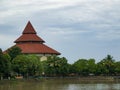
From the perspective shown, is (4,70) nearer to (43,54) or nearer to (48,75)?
(48,75)

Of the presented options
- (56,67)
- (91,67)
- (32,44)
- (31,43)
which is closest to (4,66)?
(56,67)

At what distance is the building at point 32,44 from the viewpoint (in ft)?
386

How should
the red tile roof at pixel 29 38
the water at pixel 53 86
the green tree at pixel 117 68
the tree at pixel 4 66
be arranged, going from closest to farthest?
the water at pixel 53 86
the tree at pixel 4 66
the green tree at pixel 117 68
the red tile roof at pixel 29 38

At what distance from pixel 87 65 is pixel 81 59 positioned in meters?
5.48

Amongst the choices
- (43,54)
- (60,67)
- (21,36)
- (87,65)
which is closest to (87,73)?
(87,65)

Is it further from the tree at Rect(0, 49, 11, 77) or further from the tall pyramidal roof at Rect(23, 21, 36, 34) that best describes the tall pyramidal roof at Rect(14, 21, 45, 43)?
the tree at Rect(0, 49, 11, 77)

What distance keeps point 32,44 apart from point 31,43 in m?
0.85

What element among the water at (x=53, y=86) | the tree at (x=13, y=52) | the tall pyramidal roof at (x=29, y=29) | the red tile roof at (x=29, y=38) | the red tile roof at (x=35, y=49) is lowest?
the water at (x=53, y=86)

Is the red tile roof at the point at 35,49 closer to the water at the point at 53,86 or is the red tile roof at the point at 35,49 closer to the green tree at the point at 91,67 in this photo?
the green tree at the point at 91,67

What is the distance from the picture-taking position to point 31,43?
122 metres

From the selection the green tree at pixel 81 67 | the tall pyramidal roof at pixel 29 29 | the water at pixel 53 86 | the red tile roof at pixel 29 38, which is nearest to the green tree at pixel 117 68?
the green tree at pixel 81 67

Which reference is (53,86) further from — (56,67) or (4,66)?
(56,67)

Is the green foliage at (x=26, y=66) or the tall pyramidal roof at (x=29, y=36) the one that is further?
the tall pyramidal roof at (x=29, y=36)

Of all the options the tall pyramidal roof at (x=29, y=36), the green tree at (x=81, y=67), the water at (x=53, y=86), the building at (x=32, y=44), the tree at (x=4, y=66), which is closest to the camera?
the water at (x=53, y=86)
